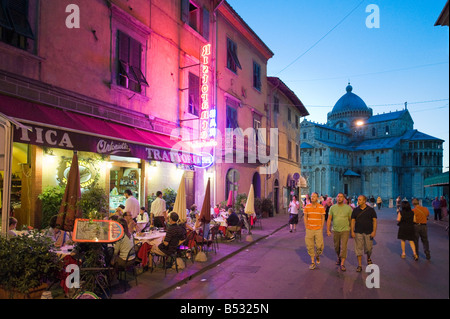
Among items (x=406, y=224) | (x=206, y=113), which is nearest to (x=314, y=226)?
(x=406, y=224)

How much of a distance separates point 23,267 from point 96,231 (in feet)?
4.18

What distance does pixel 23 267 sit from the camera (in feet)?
17.4

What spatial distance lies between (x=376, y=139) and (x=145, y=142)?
74.5 m

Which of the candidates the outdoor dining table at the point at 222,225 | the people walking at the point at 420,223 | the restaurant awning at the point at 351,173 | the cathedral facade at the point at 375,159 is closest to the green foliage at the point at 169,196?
the outdoor dining table at the point at 222,225

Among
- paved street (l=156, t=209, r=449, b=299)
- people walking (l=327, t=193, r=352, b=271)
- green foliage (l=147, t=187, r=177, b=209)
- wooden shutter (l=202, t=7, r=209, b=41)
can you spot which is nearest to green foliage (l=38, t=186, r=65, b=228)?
green foliage (l=147, t=187, r=177, b=209)

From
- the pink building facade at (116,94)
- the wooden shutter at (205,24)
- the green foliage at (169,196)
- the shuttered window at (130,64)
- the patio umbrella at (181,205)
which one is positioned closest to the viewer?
the pink building facade at (116,94)

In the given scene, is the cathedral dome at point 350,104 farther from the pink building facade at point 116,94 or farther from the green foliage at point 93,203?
the green foliage at point 93,203

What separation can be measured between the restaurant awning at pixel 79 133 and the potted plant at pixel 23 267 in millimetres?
2613

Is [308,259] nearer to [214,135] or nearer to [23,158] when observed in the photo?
[214,135]

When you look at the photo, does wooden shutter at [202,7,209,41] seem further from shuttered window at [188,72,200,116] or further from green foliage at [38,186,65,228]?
green foliage at [38,186,65,228]

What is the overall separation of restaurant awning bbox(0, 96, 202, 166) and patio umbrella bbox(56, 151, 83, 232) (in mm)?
1638

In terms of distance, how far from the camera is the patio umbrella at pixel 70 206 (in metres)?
6.07

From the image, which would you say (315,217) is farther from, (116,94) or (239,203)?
(239,203)

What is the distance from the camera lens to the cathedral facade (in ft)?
213
